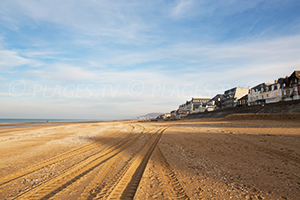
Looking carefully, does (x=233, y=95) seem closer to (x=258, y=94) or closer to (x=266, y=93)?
(x=258, y=94)

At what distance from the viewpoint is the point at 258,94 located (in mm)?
65125

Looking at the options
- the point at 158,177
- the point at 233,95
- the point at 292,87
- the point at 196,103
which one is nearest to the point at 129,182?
the point at 158,177

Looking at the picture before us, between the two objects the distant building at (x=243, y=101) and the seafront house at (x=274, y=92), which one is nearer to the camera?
the seafront house at (x=274, y=92)

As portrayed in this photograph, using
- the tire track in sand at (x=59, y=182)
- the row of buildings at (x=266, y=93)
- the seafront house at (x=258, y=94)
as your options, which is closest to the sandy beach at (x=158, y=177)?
the tire track in sand at (x=59, y=182)

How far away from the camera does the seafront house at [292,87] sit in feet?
153

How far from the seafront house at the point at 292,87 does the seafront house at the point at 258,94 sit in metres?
9.33

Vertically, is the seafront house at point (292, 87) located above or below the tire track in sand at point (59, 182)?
above

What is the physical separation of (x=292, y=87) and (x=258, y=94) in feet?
53.5

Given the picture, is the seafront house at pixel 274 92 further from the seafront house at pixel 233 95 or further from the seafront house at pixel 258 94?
the seafront house at pixel 233 95

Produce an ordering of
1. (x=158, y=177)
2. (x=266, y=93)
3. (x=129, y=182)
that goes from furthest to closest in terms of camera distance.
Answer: (x=266, y=93) < (x=158, y=177) < (x=129, y=182)

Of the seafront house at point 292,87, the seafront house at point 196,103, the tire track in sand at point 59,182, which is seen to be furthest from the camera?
the seafront house at point 196,103

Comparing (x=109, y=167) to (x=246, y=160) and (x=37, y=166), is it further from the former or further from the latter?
(x=246, y=160)

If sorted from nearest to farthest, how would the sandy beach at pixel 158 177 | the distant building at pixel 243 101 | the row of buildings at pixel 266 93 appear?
the sandy beach at pixel 158 177, the row of buildings at pixel 266 93, the distant building at pixel 243 101

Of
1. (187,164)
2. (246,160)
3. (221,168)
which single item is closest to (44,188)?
(187,164)
